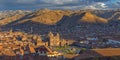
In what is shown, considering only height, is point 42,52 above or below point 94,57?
below

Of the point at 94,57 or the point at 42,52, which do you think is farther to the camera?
the point at 42,52

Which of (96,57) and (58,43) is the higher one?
(96,57)

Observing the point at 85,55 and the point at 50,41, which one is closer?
the point at 85,55

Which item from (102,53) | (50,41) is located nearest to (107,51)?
(102,53)

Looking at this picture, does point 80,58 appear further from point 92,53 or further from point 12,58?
point 12,58

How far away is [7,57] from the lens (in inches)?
2741

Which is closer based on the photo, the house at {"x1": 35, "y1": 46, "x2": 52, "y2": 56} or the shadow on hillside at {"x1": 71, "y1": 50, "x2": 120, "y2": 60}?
the shadow on hillside at {"x1": 71, "y1": 50, "x2": 120, "y2": 60}

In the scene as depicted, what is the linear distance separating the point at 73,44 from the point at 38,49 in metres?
41.9

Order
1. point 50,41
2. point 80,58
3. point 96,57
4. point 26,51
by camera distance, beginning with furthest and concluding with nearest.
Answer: point 50,41, point 26,51, point 80,58, point 96,57

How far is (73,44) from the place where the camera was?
11925 centimetres

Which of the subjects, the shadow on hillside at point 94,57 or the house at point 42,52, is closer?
the shadow on hillside at point 94,57

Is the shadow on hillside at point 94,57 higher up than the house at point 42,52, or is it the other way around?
the shadow on hillside at point 94,57

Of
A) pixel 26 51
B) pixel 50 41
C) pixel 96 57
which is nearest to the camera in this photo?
pixel 96 57

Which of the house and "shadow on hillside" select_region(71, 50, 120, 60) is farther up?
"shadow on hillside" select_region(71, 50, 120, 60)
